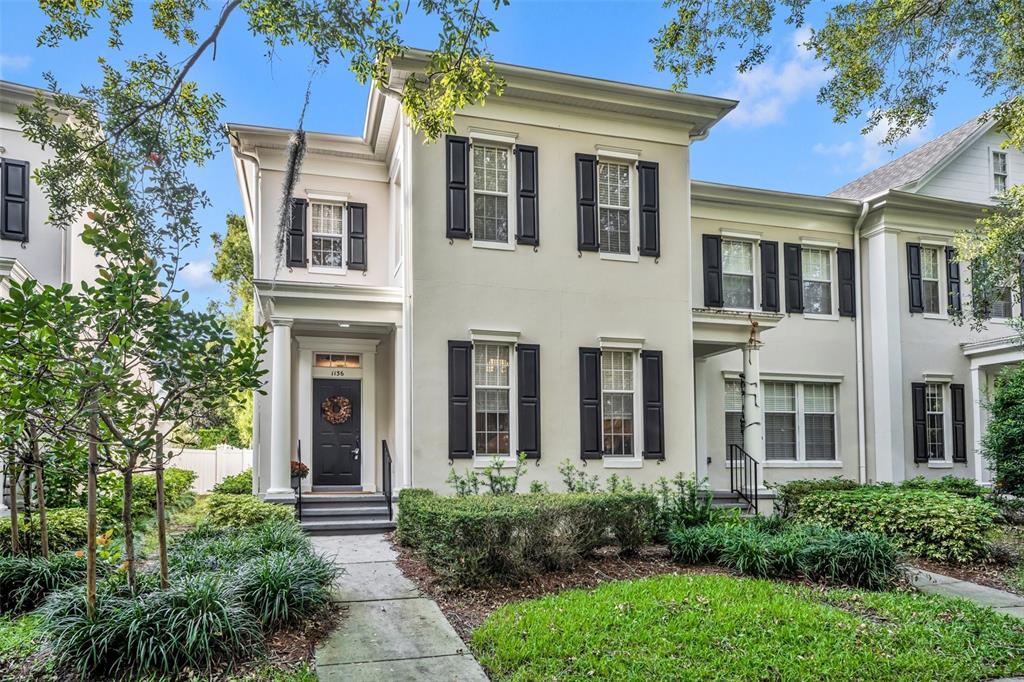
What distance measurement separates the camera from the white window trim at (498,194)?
11.2m

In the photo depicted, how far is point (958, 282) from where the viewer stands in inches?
612

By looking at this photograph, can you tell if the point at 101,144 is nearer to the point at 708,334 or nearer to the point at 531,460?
the point at 531,460

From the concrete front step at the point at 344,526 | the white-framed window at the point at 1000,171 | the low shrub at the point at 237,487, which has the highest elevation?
the white-framed window at the point at 1000,171

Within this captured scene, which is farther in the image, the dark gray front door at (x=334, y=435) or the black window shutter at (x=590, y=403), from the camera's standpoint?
the dark gray front door at (x=334, y=435)

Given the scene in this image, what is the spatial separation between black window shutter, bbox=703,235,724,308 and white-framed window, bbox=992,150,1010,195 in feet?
23.1

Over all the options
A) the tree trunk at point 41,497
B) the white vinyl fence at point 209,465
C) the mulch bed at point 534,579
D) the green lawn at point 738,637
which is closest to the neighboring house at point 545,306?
the mulch bed at point 534,579

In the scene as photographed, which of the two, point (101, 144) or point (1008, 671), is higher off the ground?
point (101, 144)

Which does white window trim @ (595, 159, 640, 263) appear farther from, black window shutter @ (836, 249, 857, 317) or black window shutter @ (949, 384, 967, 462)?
black window shutter @ (949, 384, 967, 462)

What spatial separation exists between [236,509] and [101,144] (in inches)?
179

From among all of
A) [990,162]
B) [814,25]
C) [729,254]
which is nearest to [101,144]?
[814,25]

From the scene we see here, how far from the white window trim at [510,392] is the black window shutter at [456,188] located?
1.54 metres

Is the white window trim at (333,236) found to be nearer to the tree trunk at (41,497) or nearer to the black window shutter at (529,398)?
the black window shutter at (529,398)

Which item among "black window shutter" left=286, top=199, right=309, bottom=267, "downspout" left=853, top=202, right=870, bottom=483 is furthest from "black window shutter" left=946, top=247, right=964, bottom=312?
"black window shutter" left=286, top=199, right=309, bottom=267

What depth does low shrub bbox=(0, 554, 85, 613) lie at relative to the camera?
6.67 m
